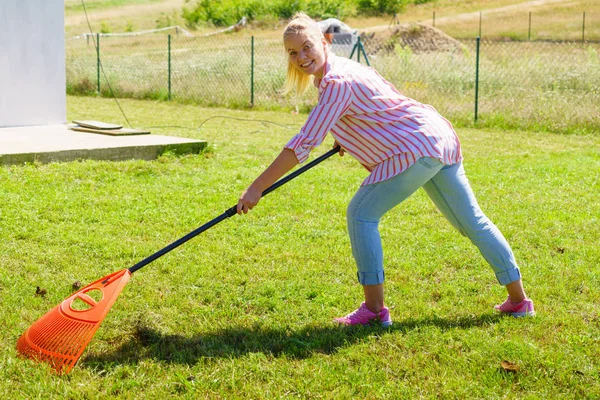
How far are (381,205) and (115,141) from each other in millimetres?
5565

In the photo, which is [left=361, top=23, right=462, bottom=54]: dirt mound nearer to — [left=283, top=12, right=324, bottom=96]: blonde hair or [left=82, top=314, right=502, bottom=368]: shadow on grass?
[left=283, top=12, right=324, bottom=96]: blonde hair

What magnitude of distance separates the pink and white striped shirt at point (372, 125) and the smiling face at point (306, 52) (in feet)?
0.14

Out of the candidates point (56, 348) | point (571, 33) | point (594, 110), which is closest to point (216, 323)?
point (56, 348)

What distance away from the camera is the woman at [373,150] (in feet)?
11.1

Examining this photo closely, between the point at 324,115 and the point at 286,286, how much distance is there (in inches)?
52.8

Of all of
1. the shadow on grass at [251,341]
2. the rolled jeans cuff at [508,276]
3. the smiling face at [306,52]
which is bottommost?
the shadow on grass at [251,341]

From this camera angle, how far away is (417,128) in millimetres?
3523

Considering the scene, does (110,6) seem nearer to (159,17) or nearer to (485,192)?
(159,17)

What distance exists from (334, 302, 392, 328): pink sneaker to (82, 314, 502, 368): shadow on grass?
45 mm

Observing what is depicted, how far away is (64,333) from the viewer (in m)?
3.38

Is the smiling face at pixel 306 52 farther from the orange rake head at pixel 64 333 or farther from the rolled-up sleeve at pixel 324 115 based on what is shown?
the orange rake head at pixel 64 333

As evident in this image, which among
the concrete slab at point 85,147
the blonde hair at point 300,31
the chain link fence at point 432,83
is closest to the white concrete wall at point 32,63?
the concrete slab at point 85,147

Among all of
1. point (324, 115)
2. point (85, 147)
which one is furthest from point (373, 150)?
point (85, 147)

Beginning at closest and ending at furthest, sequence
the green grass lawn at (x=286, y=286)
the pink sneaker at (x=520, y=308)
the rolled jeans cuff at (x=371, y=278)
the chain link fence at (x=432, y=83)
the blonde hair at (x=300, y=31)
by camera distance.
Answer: the green grass lawn at (x=286, y=286) → the blonde hair at (x=300, y=31) → the rolled jeans cuff at (x=371, y=278) → the pink sneaker at (x=520, y=308) → the chain link fence at (x=432, y=83)
